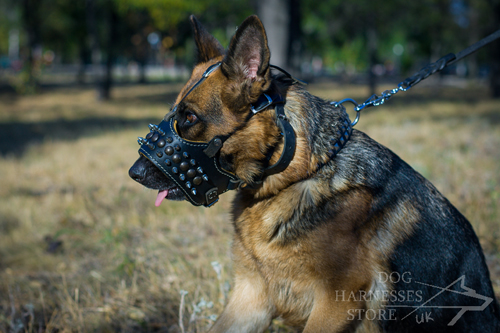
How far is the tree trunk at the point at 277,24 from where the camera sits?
7125 millimetres

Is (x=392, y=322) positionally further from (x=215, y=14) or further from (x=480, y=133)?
(x=215, y=14)

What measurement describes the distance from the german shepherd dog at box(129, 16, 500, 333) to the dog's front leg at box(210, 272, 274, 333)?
0.03 m

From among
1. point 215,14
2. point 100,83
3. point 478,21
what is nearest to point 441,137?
point 215,14

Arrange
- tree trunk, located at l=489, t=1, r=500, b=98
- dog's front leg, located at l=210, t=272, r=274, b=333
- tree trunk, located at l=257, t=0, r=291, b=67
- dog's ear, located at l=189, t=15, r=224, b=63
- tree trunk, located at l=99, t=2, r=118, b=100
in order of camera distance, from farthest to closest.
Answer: tree trunk, located at l=99, t=2, r=118, b=100 < tree trunk, located at l=489, t=1, r=500, b=98 < tree trunk, located at l=257, t=0, r=291, b=67 < dog's ear, located at l=189, t=15, r=224, b=63 < dog's front leg, located at l=210, t=272, r=274, b=333

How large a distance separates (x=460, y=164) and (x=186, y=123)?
5.15m

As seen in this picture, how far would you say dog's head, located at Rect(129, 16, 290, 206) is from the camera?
207cm

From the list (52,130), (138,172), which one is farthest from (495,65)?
(138,172)

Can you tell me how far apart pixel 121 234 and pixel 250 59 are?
282 cm

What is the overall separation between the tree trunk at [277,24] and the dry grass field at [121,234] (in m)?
2.61

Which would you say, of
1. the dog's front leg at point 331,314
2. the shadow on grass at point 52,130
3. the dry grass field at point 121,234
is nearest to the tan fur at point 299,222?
the dog's front leg at point 331,314

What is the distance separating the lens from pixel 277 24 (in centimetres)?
720

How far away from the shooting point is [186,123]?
83.4 inches

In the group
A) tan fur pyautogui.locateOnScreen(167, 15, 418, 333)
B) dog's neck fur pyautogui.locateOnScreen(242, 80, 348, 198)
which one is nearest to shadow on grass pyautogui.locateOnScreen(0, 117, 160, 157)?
tan fur pyautogui.locateOnScreen(167, 15, 418, 333)
